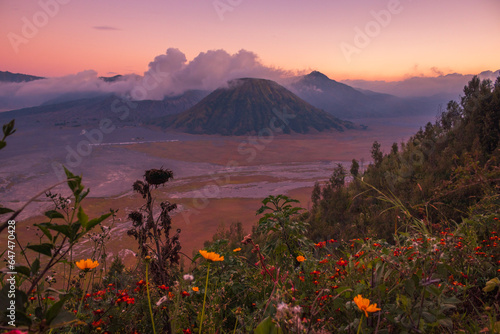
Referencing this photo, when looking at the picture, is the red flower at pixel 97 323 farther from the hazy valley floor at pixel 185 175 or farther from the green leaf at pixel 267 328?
the hazy valley floor at pixel 185 175

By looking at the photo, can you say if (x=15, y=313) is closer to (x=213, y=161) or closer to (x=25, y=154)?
(x=213, y=161)

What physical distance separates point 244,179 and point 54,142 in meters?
91.3

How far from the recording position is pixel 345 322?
1.56 metres

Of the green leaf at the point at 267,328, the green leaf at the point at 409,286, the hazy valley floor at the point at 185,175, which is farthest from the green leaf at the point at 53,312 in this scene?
the hazy valley floor at the point at 185,175

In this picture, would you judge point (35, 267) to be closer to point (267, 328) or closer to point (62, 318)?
point (62, 318)

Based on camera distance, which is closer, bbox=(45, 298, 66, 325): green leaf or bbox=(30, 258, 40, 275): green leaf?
bbox=(45, 298, 66, 325): green leaf

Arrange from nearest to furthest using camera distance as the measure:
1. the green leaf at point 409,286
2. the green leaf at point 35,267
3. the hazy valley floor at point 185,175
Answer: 1. the green leaf at point 35,267
2. the green leaf at point 409,286
3. the hazy valley floor at point 185,175

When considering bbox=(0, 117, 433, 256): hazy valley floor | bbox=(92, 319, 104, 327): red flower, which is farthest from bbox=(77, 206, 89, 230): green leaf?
bbox=(0, 117, 433, 256): hazy valley floor

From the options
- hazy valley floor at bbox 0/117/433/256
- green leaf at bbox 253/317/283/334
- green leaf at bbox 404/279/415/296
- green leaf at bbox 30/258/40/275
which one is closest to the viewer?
green leaf at bbox 30/258/40/275

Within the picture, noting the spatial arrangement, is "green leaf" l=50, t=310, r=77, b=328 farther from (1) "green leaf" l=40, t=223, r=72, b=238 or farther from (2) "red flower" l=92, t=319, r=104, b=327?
(2) "red flower" l=92, t=319, r=104, b=327

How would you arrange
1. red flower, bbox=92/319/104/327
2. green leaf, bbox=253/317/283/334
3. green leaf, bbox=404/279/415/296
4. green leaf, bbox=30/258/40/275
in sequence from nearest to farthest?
green leaf, bbox=30/258/40/275, green leaf, bbox=253/317/283/334, green leaf, bbox=404/279/415/296, red flower, bbox=92/319/104/327

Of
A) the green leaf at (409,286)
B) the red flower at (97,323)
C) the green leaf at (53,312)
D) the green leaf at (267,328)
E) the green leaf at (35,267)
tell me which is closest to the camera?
the green leaf at (53,312)

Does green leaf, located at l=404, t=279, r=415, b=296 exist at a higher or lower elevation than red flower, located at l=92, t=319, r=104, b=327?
higher

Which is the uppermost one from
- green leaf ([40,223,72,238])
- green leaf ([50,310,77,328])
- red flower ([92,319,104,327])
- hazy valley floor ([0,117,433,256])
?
green leaf ([40,223,72,238])
